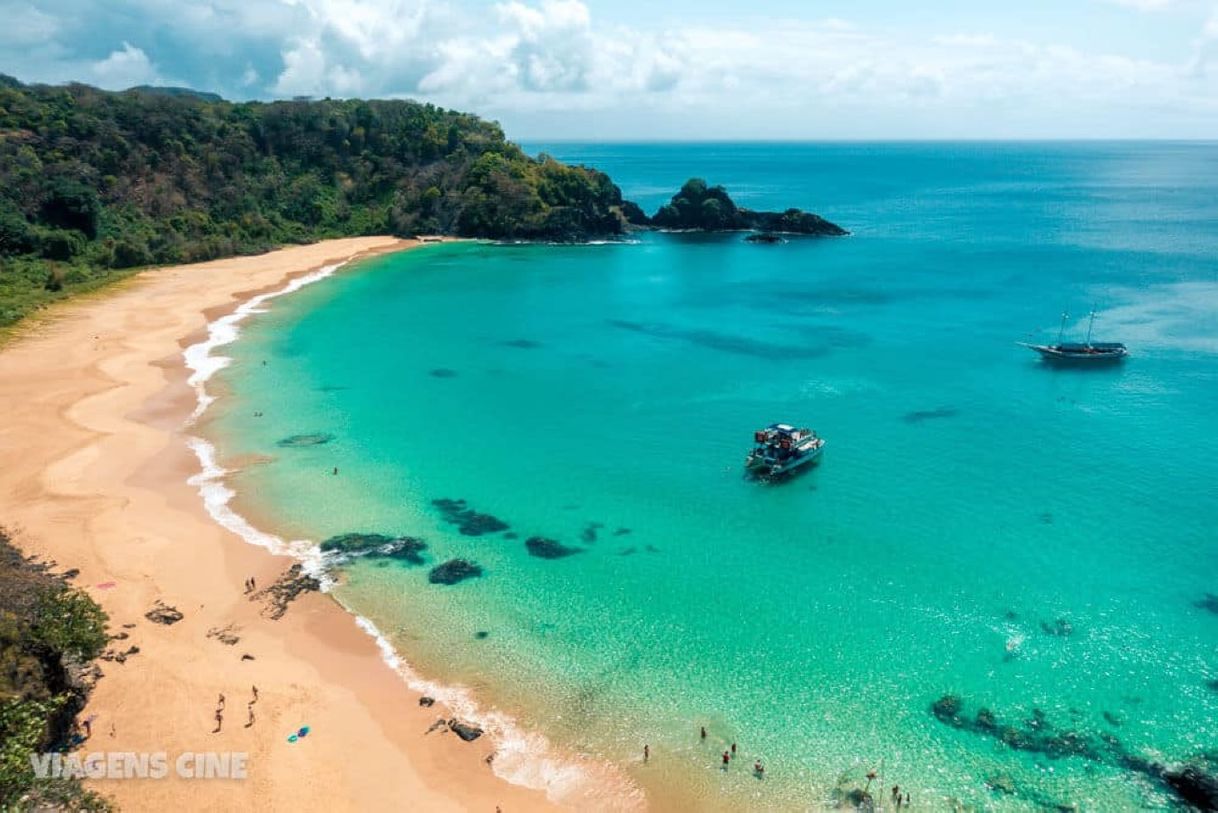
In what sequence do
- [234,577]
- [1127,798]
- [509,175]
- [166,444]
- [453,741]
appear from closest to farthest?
[1127,798]
[453,741]
[234,577]
[166,444]
[509,175]

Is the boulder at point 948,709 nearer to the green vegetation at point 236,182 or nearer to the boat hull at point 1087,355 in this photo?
the boat hull at point 1087,355

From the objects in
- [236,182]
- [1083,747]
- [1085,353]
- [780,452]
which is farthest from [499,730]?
[236,182]

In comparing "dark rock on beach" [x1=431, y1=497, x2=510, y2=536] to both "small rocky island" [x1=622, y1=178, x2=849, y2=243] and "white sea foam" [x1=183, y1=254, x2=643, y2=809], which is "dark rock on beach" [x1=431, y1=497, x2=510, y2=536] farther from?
"small rocky island" [x1=622, y1=178, x2=849, y2=243]

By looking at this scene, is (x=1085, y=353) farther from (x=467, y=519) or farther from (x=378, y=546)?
(x=378, y=546)

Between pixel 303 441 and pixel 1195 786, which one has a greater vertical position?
pixel 303 441

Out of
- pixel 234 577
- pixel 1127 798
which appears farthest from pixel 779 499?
pixel 234 577

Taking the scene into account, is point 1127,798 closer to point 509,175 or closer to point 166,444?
point 166,444
